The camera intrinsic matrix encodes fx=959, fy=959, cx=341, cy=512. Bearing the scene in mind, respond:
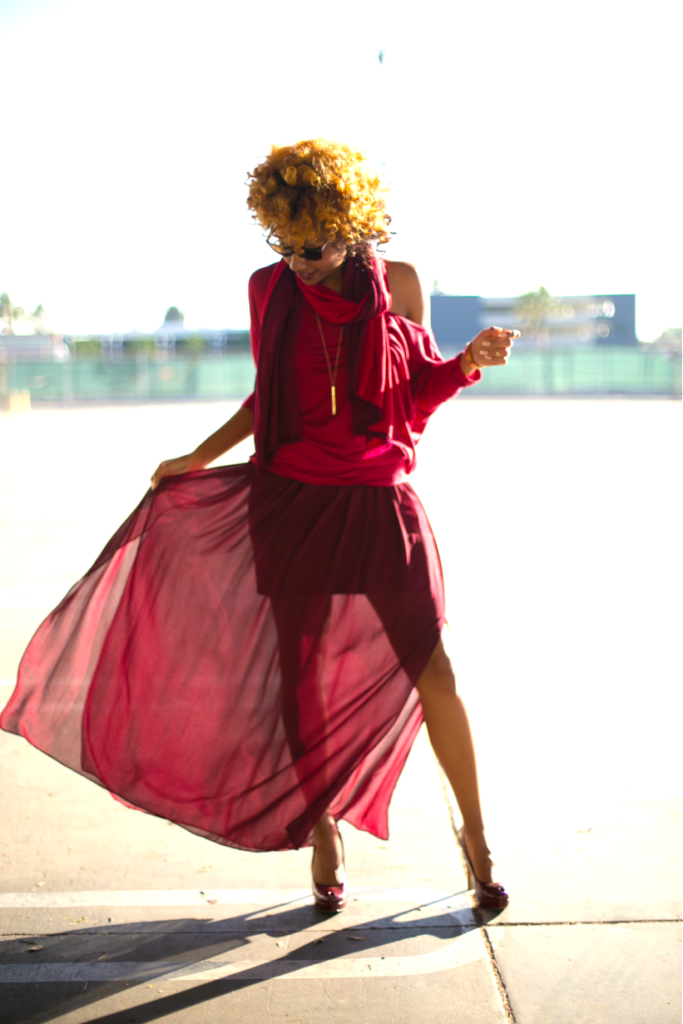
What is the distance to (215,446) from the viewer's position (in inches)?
103

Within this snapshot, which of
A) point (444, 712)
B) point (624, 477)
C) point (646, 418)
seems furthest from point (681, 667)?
point (646, 418)

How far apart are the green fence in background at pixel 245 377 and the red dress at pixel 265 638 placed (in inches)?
1581

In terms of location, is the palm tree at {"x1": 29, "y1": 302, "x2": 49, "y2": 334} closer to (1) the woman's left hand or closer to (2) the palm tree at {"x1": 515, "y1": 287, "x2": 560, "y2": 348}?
Answer: (2) the palm tree at {"x1": 515, "y1": 287, "x2": 560, "y2": 348}

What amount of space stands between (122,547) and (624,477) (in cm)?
969

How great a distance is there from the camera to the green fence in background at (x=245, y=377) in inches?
1654

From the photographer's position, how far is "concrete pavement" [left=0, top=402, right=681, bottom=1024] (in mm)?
2096

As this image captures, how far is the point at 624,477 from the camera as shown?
11461mm

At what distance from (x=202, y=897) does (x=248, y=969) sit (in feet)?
1.21

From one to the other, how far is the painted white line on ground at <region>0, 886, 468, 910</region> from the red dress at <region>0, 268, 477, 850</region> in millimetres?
181

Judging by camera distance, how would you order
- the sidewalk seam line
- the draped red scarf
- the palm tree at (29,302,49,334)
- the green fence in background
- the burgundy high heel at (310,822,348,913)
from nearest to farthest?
the sidewalk seam line < the draped red scarf < the burgundy high heel at (310,822,348,913) < the green fence in background < the palm tree at (29,302,49,334)

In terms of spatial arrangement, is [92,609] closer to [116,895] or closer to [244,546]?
[244,546]

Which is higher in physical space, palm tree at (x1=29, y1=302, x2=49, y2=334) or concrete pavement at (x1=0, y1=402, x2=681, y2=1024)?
palm tree at (x1=29, y1=302, x2=49, y2=334)

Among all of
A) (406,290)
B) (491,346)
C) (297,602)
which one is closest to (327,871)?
(297,602)

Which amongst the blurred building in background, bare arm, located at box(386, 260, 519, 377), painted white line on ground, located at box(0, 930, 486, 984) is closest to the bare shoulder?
bare arm, located at box(386, 260, 519, 377)
